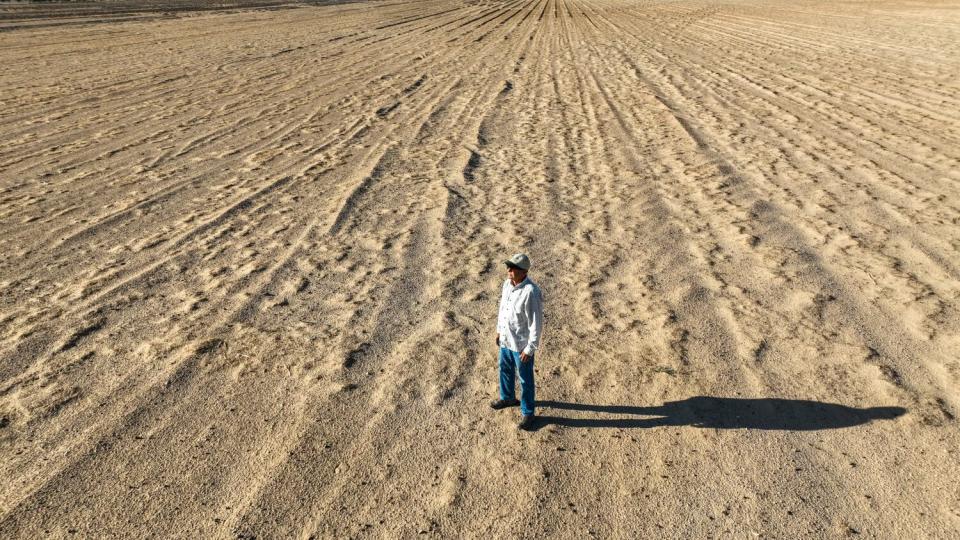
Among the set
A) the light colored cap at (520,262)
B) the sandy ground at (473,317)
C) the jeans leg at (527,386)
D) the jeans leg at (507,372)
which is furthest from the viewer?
the jeans leg at (507,372)

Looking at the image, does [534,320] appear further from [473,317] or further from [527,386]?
[473,317]

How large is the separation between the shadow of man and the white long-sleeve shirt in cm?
59

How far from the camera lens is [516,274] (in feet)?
14.0

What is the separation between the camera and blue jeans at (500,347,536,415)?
438 centimetres

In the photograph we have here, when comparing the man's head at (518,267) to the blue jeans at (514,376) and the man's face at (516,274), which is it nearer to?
the man's face at (516,274)

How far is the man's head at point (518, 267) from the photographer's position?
4.17m

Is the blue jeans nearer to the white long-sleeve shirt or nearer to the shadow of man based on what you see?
the white long-sleeve shirt

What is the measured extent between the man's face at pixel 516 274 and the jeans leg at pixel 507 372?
50 centimetres

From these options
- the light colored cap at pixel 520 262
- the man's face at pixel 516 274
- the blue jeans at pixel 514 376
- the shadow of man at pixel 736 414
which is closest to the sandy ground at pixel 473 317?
the shadow of man at pixel 736 414

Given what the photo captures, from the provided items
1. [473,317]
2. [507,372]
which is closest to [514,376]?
[507,372]

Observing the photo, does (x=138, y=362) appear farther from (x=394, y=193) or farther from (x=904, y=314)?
(x=904, y=314)

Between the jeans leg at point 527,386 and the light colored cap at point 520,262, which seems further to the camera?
the jeans leg at point 527,386

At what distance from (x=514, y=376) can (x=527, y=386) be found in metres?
0.21

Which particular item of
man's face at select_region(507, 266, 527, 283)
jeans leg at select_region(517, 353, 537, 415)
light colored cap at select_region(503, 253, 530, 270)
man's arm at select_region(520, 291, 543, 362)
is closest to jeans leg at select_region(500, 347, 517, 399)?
jeans leg at select_region(517, 353, 537, 415)
